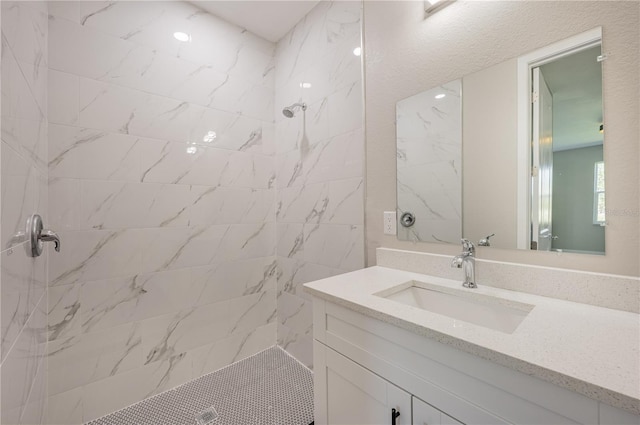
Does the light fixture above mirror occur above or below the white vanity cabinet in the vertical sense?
above

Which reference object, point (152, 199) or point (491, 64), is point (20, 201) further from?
point (491, 64)

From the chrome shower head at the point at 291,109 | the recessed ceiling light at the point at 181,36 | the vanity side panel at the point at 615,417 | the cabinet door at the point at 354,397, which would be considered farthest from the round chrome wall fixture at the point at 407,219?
the recessed ceiling light at the point at 181,36

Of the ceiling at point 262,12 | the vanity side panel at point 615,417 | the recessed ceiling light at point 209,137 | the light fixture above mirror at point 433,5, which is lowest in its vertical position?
the vanity side panel at point 615,417

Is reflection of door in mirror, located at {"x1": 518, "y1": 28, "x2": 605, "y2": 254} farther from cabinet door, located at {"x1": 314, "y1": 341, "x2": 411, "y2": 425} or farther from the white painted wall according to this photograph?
cabinet door, located at {"x1": 314, "y1": 341, "x2": 411, "y2": 425}

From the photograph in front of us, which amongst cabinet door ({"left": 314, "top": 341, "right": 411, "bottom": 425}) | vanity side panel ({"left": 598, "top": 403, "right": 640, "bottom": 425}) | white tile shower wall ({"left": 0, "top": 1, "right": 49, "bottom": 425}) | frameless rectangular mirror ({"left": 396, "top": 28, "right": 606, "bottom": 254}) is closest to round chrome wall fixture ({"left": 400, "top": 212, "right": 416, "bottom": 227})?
frameless rectangular mirror ({"left": 396, "top": 28, "right": 606, "bottom": 254})

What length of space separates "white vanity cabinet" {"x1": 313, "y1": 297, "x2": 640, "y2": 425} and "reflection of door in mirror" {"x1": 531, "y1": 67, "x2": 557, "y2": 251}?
59 cm

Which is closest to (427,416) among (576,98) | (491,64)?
(576,98)

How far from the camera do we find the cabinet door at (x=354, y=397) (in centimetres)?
79

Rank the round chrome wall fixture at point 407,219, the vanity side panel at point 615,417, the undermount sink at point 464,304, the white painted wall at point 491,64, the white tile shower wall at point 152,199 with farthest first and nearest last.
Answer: the white tile shower wall at point 152,199
the round chrome wall fixture at point 407,219
the undermount sink at point 464,304
the white painted wall at point 491,64
the vanity side panel at point 615,417

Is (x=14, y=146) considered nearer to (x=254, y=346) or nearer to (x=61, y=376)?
(x=61, y=376)

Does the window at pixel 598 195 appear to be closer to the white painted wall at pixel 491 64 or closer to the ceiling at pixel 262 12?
the white painted wall at pixel 491 64

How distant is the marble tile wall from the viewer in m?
1.17

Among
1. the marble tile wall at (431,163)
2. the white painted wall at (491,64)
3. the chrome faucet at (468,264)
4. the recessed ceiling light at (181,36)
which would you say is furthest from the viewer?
the recessed ceiling light at (181,36)

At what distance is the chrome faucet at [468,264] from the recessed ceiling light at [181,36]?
2106 mm
